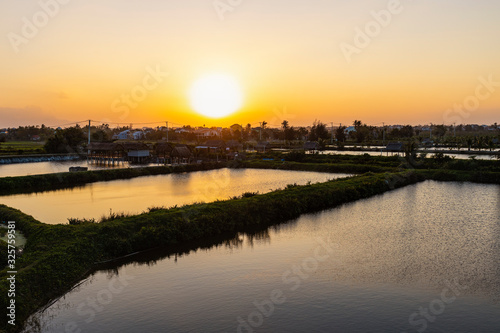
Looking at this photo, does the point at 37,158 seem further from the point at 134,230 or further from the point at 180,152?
the point at 134,230

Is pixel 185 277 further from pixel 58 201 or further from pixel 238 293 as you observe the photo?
pixel 58 201

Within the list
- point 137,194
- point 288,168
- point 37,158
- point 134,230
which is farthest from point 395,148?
point 37,158

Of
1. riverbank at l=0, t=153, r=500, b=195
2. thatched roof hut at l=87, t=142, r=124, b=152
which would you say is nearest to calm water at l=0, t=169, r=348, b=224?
riverbank at l=0, t=153, r=500, b=195

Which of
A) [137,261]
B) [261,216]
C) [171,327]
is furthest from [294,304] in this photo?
[261,216]

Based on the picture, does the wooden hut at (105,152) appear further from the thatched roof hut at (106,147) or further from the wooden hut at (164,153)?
the wooden hut at (164,153)

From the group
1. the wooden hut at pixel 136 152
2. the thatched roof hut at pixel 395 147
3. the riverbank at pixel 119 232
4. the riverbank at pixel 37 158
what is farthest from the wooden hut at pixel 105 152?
the thatched roof hut at pixel 395 147

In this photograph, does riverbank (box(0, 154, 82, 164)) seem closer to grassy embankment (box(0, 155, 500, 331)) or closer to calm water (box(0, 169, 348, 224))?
calm water (box(0, 169, 348, 224))
